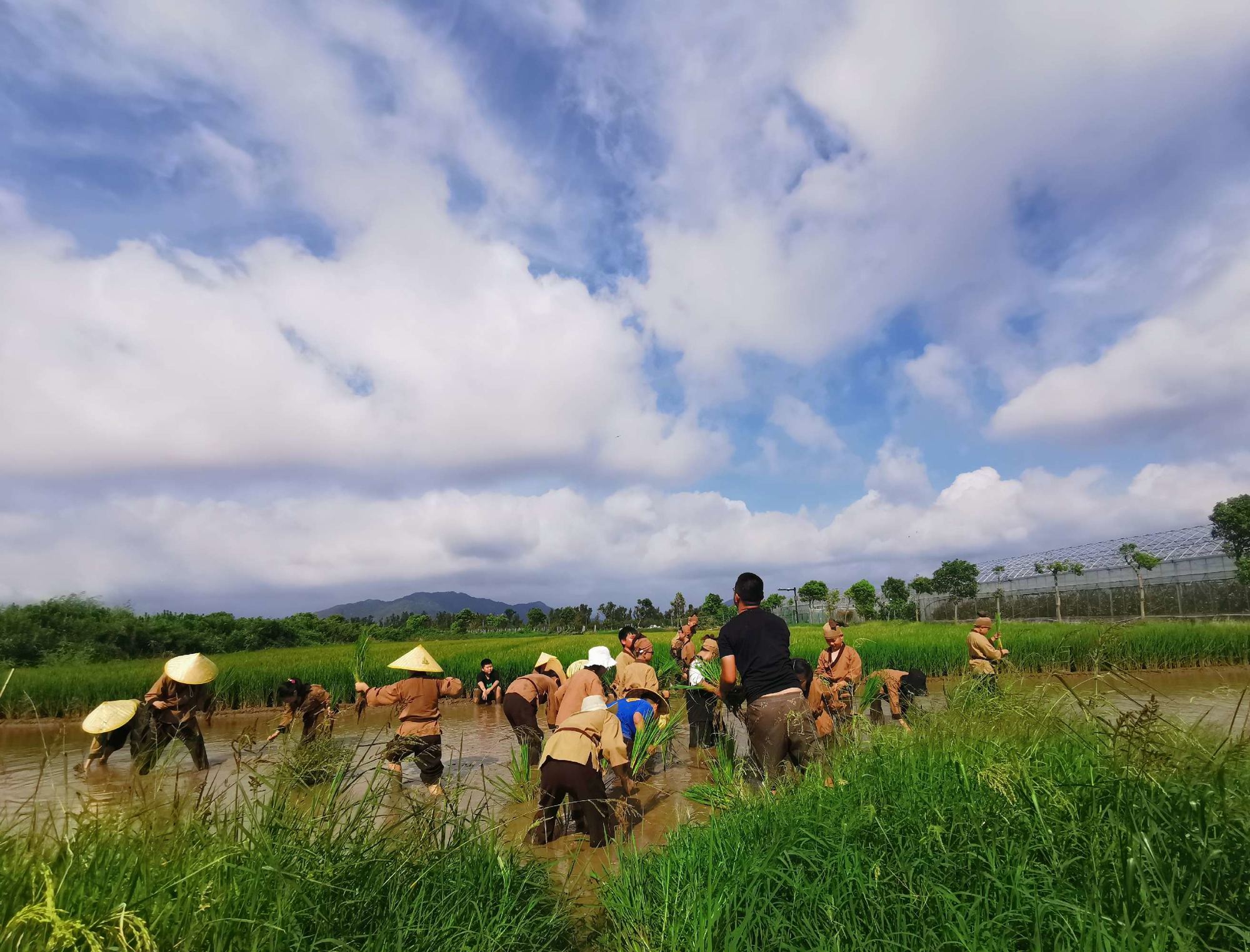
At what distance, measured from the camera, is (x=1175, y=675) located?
17750mm

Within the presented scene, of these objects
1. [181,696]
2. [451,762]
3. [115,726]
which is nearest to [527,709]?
[451,762]

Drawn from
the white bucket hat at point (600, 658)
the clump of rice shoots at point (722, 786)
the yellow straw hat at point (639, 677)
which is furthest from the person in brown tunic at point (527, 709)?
the clump of rice shoots at point (722, 786)

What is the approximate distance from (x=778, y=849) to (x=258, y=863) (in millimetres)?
2599

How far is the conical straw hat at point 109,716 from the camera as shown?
788 centimetres

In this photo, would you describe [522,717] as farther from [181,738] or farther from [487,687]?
[487,687]

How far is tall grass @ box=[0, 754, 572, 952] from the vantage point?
229 cm

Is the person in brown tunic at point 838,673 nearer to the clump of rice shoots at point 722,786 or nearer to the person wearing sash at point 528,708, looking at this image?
the clump of rice shoots at point 722,786

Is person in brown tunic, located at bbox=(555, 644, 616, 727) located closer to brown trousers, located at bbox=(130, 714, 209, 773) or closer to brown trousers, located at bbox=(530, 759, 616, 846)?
brown trousers, located at bbox=(530, 759, 616, 846)

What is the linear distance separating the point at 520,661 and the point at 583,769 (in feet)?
43.3

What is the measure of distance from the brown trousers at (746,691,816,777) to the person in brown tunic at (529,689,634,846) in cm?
119

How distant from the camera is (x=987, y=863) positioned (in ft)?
10.00

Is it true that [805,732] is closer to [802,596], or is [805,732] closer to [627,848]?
[627,848]

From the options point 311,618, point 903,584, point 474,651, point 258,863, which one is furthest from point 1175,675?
point 311,618

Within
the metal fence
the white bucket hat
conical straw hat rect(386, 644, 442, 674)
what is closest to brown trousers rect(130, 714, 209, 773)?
conical straw hat rect(386, 644, 442, 674)
